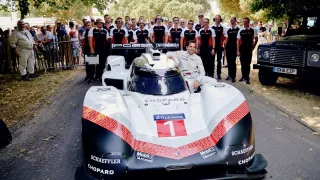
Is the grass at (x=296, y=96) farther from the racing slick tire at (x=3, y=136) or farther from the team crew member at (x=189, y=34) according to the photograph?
the racing slick tire at (x=3, y=136)

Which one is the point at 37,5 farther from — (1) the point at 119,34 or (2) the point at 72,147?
(2) the point at 72,147

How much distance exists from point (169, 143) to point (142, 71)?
5.41 ft

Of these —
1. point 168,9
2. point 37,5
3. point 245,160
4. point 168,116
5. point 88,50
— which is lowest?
point 245,160

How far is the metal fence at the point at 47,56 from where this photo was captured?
12549mm

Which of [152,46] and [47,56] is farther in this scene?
[47,56]

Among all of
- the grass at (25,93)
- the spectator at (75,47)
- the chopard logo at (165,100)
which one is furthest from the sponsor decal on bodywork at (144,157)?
the spectator at (75,47)

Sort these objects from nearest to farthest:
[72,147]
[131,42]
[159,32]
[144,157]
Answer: [144,157]
[72,147]
[131,42]
[159,32]

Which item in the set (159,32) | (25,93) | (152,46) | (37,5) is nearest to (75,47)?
(37,5)

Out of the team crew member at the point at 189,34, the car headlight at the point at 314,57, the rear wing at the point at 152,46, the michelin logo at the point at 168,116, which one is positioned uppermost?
the team crew member at the point at 189,34

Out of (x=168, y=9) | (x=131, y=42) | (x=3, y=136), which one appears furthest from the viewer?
(x=168, y=9)

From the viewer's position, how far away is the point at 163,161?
3385mm

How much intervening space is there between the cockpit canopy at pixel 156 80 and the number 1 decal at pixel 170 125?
665 mm

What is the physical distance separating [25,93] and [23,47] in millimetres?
2340

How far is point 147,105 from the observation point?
4379 mm
